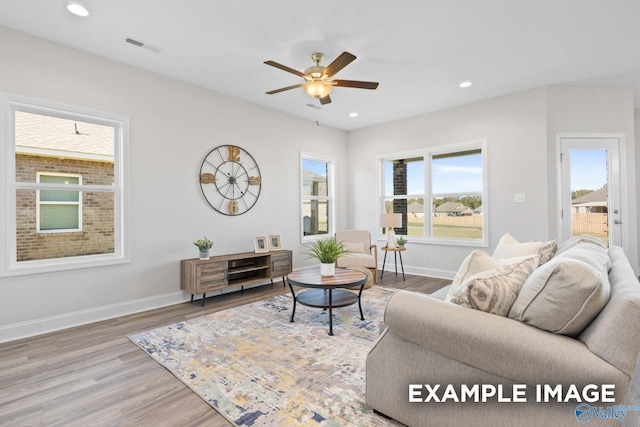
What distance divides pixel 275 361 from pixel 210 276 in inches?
73.9

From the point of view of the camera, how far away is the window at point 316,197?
230 inches

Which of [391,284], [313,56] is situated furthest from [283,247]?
[313,56]

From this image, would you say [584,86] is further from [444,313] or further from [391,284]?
[444,313]

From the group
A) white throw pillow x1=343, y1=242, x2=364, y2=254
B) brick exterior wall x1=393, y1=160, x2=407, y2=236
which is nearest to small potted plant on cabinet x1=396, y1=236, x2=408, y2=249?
brick exterior wall x1=393, y1=160, x2=407, y2=236

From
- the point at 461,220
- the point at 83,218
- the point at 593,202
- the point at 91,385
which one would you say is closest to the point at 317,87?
the point at 83,218

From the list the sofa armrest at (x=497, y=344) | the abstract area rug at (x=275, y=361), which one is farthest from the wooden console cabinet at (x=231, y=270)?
the sofa armrest at (x=497, y=344)

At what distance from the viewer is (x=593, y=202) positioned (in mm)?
4500

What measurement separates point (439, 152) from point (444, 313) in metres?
4.48

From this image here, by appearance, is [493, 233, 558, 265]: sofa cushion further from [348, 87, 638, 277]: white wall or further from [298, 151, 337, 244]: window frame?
[298, 151, 337, 244]: window frame

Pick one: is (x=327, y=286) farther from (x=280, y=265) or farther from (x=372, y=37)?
A: (x=372, y=37)

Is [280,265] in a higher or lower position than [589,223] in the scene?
lower

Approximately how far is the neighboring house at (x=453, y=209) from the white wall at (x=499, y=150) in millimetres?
409

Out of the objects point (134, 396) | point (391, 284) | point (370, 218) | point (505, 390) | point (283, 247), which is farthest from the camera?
Result: point (370, 218)

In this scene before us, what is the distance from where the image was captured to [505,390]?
1.33m
